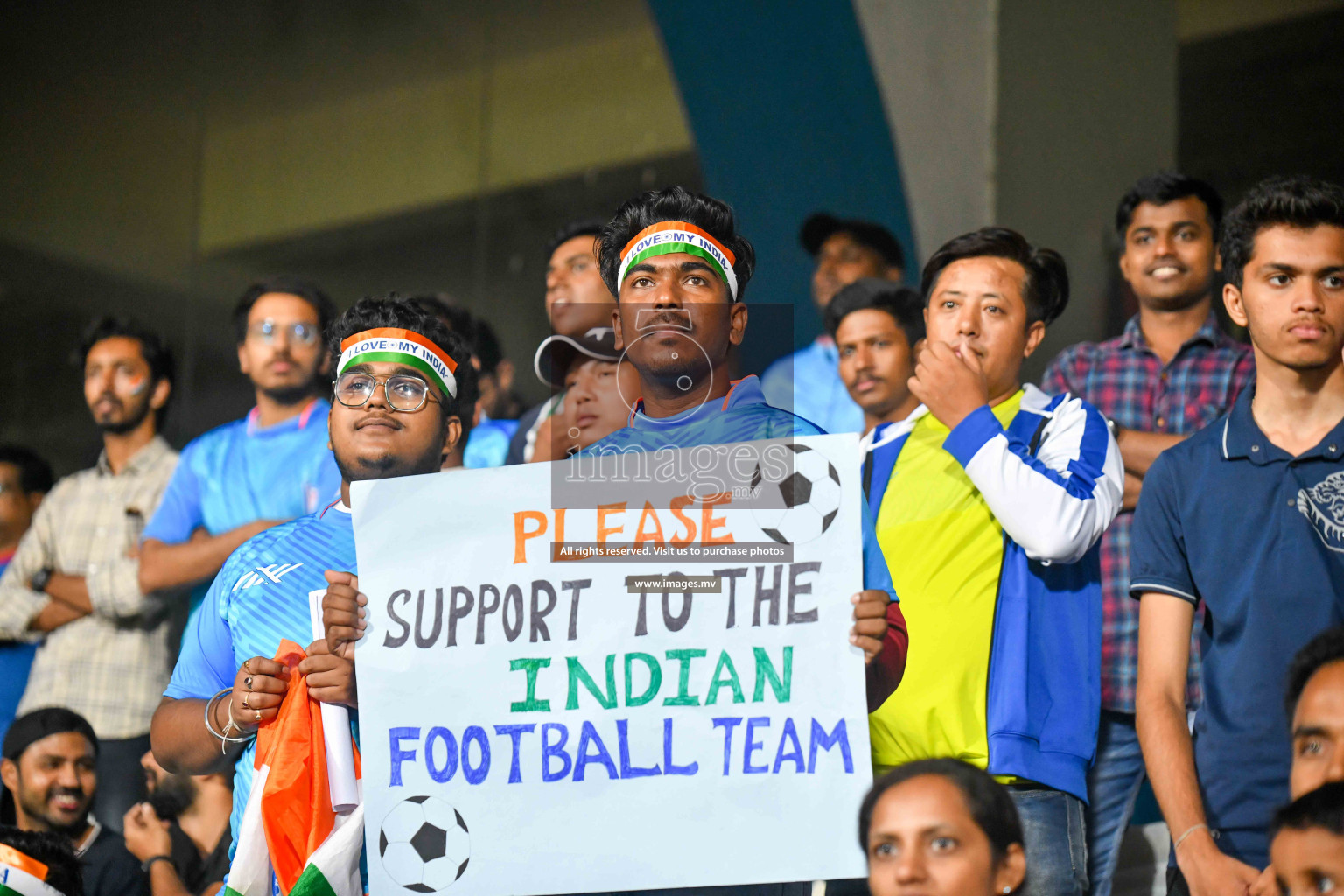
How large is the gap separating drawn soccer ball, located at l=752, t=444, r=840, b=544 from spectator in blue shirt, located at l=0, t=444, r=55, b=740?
3489mm

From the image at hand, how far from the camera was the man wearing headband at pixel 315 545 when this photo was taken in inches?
107

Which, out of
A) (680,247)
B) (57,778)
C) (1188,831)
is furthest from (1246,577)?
(57,778)

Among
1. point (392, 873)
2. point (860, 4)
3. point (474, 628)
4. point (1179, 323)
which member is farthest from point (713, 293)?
point (860, 4)

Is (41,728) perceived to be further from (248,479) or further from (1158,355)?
(1158,355)

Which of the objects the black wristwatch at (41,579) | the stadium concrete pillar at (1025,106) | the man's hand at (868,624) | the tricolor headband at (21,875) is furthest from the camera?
the stadium concrete pillar at (1025,106)

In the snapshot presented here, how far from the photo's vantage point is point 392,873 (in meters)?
2.48

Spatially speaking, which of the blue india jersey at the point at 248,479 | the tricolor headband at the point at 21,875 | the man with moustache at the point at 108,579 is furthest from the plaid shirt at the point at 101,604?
the tricolor headband at the point at 21,875

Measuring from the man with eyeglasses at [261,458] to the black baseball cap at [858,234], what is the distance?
6.15 feet

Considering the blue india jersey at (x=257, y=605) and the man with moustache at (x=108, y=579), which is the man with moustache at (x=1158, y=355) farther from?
the man with moustache at (x=108, y=579)

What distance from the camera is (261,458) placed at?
176 inches

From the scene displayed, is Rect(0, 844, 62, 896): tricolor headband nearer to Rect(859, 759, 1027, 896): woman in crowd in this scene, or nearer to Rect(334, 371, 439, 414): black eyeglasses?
Rect(334, 371, 439, 414): black eyeglasses

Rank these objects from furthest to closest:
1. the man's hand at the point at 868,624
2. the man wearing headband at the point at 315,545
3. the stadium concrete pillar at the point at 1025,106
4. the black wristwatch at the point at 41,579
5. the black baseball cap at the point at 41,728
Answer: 1. the stadium concrete pillar at the point at 1025,106
2. the black wristwatch at the point at 41,579
3. the black baseball cap at the point at 41,728
4. the man wearing headband at the point at 315,545
5. the man's hand at the point at 868,624

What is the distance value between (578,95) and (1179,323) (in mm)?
4516

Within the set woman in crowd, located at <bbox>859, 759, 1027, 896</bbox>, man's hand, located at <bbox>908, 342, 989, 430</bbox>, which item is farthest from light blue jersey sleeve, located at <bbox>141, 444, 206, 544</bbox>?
woman in crowd, located at <bbox>859, 759, 1027, 896</bbox>
